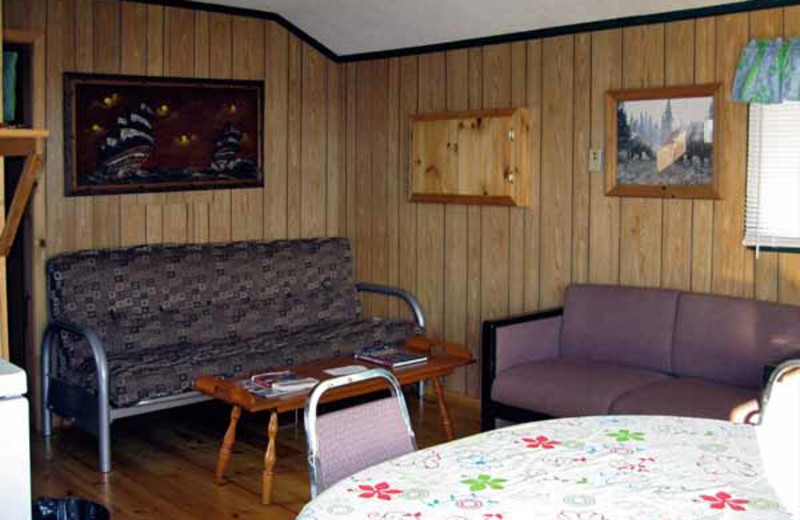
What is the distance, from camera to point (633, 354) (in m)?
4.58

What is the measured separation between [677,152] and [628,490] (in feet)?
9.01

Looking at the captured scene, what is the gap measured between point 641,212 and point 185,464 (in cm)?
242

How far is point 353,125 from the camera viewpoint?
617cm

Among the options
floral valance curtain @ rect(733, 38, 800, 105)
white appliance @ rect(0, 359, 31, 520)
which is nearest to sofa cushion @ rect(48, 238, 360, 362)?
white appliance @ rect(0, 359, 31, 520)

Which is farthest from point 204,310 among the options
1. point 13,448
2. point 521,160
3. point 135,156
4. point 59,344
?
point 13,448

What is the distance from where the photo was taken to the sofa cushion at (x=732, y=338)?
4.07 meters

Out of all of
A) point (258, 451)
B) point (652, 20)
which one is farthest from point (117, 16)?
point (652, 20)

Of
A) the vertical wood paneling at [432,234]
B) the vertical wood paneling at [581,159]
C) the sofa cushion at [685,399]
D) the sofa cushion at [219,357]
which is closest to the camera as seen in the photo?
the sofa cushion at [685,399]

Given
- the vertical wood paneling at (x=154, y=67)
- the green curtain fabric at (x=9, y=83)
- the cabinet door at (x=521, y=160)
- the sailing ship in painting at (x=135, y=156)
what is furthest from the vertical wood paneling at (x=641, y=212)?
the green curtain fabric at (x=9, y=83)

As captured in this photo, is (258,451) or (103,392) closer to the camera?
(103,392)

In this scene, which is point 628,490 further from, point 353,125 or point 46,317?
point 353,125

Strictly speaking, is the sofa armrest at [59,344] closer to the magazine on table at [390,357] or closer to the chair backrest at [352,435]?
→ the magazine on table at [390,357]

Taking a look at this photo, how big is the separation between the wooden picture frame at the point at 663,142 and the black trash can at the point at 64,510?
2.88 m

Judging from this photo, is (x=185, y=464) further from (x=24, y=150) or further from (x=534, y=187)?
(x=534, y=187)
